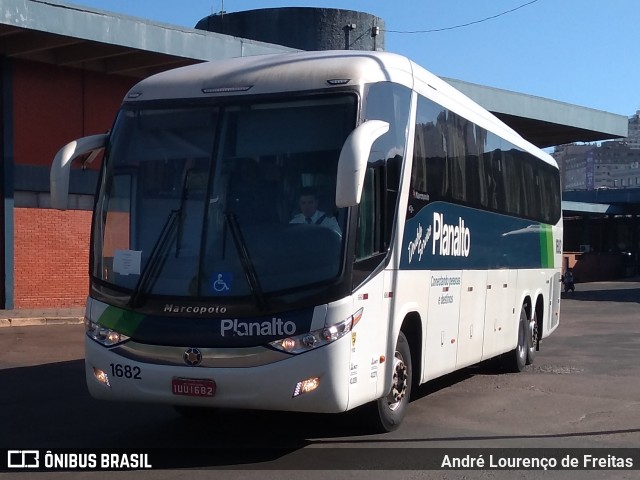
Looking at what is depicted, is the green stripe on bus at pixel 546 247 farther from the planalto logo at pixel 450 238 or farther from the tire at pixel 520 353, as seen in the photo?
the planalto logo at pixel 450 238

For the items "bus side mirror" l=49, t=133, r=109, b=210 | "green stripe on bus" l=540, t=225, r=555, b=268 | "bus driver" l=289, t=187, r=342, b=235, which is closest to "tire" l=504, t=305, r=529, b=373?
"green stripe on bus" l=540, t=225, r=555, b=268

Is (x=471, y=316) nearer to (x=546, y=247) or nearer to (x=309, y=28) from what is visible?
(x=546, y=247)

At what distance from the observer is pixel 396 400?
9.28 metres

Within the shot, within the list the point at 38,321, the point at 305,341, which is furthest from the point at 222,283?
the point at 38,321

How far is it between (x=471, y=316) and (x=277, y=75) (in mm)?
4723

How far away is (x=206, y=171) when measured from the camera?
8148 millimetres

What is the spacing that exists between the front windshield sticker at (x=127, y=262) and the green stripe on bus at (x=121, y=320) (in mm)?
341

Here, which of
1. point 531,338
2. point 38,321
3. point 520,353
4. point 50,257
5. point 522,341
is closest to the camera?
point 520,353

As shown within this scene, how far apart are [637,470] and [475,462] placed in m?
1.36

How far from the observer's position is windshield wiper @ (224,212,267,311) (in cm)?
771

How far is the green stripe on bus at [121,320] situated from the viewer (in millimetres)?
8055

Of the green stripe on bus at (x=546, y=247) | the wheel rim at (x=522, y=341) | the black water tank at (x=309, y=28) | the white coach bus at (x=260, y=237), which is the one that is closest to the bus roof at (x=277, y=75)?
→ the white coach bus at (x=260, y=237)

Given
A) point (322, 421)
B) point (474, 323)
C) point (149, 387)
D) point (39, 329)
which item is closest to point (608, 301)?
point (39, 329)

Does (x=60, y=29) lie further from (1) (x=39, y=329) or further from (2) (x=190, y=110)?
(2) (x=190, y=110)
